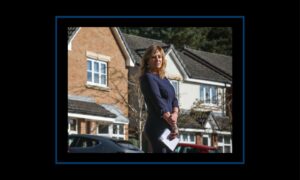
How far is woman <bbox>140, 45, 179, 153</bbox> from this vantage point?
39.8ft

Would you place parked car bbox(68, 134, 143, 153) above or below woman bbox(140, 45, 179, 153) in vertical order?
below

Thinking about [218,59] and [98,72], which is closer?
[98,72]

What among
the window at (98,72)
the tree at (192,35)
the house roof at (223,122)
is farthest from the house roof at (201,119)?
the window at (98,72)

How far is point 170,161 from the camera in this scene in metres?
12.0

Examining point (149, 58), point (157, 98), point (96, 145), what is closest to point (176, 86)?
point (157, 98)

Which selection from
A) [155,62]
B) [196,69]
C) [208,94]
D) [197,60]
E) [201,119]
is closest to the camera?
[155,62]

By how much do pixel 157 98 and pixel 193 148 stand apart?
63cm

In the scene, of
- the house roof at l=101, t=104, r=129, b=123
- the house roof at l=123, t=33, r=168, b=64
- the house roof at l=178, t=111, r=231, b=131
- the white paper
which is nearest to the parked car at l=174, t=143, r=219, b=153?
the white paper

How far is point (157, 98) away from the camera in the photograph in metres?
12.2

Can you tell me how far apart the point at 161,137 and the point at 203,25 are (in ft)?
4.01

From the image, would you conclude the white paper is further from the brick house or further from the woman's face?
the woman's face

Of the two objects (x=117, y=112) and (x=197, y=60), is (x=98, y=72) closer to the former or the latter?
(x=117, y=112)
